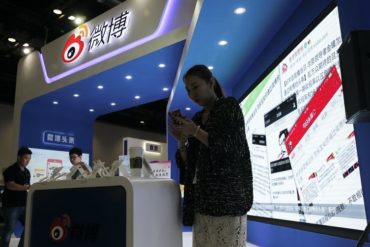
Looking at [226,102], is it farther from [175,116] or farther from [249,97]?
[249,97]

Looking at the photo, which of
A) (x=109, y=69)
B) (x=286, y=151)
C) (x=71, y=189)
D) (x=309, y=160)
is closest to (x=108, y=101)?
(x=109, y=69)

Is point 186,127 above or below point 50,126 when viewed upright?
below

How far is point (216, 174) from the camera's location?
99 cm

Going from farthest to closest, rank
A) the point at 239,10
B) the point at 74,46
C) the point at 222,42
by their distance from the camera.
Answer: the point at 74,46
the point at 222,42
the point at 239,10

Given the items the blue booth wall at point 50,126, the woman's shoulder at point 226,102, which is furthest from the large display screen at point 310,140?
the blue booth wall at point 50,126

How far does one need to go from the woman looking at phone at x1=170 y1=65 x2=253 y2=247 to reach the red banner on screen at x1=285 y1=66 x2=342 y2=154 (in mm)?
1239

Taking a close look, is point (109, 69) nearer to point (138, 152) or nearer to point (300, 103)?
point (300, 103)


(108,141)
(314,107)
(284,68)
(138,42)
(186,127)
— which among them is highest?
(108,141)

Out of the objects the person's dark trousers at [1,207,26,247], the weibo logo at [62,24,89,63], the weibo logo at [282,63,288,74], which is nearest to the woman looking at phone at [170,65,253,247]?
the weibo logo at [282,63,288,74]

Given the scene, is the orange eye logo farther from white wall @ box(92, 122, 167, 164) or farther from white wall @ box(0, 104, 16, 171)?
white wall @ box(92, 122, 167, 164)

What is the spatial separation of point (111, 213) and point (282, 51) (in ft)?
8.18

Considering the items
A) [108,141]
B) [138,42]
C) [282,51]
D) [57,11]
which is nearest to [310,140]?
[282,51]

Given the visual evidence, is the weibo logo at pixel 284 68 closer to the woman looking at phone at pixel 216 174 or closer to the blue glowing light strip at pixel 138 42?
the blue glowing light strip at pixel 138 42

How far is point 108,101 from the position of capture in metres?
6.30
